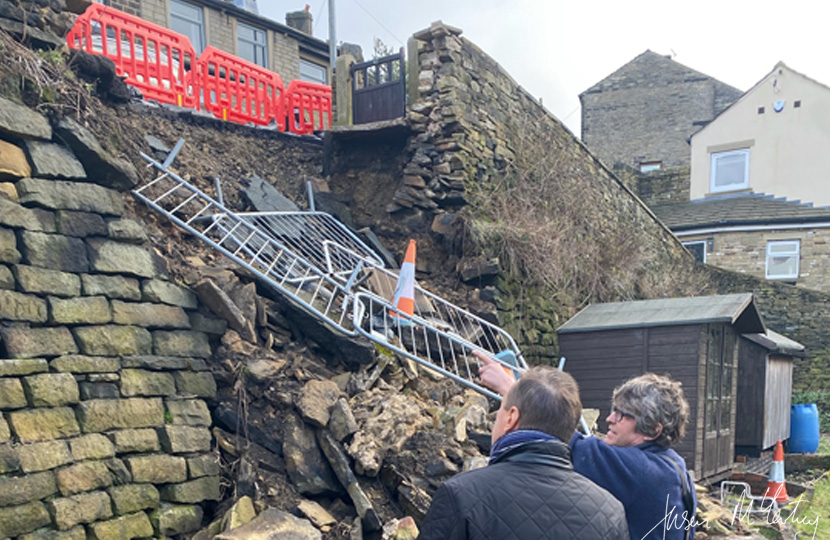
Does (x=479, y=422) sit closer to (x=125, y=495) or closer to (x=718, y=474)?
(x=125, y=495)

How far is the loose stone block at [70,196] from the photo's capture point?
14.5ft

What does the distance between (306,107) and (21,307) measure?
306 inches

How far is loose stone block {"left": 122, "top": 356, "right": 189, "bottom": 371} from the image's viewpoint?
182 inches

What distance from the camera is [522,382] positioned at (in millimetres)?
2287

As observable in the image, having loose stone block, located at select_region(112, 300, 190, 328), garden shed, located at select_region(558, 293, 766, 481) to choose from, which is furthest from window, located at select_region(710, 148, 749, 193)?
loose stone block, located at select_region(112, 300, 190, 328)

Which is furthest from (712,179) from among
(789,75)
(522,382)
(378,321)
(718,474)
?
(522,382)

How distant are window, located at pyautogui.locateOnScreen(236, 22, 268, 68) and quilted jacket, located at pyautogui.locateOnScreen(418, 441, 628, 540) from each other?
18.4 meters

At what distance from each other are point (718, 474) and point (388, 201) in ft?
17.9

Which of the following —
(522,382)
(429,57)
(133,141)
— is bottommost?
(522,382)

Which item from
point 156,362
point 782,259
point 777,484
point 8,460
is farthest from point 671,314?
point 782,259

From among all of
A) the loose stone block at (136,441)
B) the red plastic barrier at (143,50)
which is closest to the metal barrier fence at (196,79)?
the red plastic barrier at (143,50)

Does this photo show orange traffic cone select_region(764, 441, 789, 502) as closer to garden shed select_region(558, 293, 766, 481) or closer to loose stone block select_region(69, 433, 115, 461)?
garden shed select_region(558, 293, 766, 481)

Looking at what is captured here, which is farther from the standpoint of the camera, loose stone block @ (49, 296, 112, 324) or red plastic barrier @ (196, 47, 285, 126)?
red plastic barrier @ (196, 47, 285, 126)

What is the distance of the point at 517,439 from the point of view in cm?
217
